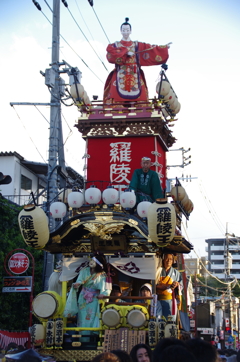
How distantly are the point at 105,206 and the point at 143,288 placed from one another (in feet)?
7.90

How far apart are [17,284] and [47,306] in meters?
4.80

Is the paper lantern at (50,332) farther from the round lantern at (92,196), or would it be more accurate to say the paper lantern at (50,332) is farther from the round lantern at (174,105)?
the round lantern at (174,105)

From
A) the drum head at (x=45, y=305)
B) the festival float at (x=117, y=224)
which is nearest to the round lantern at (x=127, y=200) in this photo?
the festival float at (x=117, y=224)

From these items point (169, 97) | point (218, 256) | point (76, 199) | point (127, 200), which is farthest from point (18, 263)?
point (218, 256)

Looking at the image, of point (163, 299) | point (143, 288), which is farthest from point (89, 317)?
point (163, 299)

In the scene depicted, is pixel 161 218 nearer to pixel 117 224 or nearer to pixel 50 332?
pixel 117 224

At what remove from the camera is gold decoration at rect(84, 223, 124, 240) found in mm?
13094

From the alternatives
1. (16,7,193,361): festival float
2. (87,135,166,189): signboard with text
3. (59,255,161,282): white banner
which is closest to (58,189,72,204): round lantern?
(16,7,193,361): festival float

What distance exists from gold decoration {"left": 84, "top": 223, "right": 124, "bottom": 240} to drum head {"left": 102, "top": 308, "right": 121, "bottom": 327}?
8.66 feet

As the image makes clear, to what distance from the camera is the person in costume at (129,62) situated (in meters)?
17.7

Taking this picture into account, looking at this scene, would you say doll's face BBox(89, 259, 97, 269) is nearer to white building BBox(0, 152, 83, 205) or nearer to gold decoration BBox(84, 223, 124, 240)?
gold decoration BBox(84, 223, 124, 240)

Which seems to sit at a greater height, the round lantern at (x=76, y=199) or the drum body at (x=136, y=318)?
the round lantern at (x=76, y=199)

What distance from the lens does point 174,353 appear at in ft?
13.0

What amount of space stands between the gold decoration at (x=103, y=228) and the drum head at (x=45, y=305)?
7.59ft
